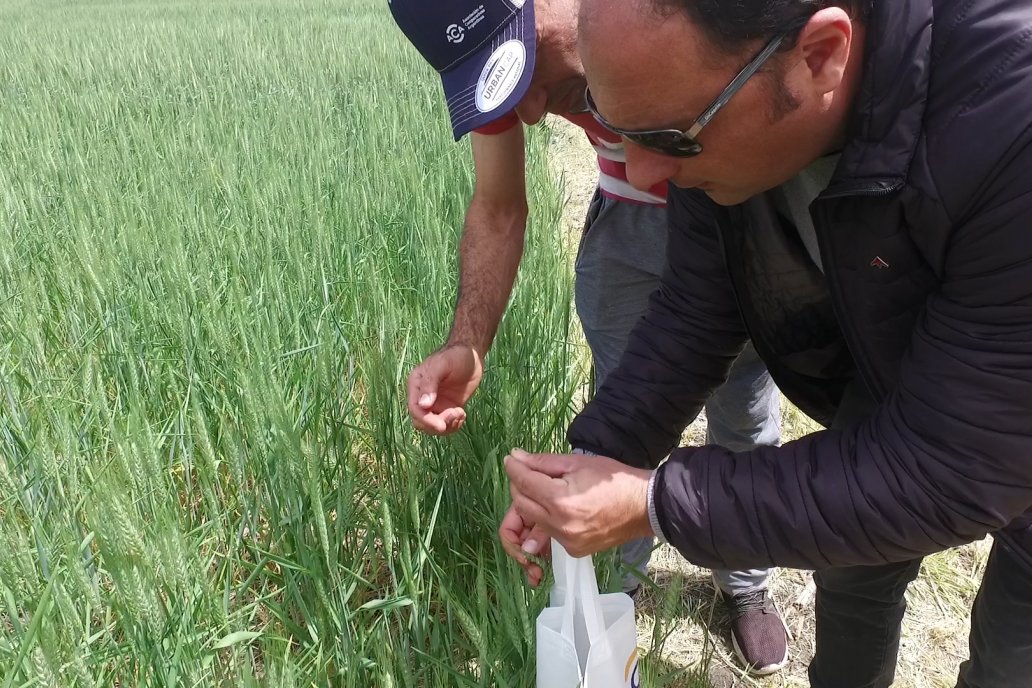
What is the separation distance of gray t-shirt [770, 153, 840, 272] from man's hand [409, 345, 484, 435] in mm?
564

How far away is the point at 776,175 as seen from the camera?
807 mm

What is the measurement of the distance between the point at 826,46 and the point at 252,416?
89 centimetres

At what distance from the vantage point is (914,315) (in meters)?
0.82

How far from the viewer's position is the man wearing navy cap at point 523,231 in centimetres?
112

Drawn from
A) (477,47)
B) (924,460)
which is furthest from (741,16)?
(477,47)

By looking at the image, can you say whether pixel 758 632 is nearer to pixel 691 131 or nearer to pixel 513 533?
pixel 513 533

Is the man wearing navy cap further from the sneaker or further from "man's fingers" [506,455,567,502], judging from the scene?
"man's fingers" [506,455,567,502]

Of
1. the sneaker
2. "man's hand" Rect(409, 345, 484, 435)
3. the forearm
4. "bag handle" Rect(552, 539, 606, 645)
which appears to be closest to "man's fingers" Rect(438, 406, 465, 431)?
"man's hand" Rect(409, 345, 484, 435)

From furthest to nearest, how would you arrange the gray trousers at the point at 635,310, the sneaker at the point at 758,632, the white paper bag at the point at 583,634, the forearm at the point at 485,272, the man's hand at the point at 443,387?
the sneaker at the point at 758,632 → the gray trousers at the point at 635,310 → the forearm at the point at 485,272 → the man's hand at the point at 443,387 → the white paper bag at the point at 583,634

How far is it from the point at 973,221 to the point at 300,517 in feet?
2.99

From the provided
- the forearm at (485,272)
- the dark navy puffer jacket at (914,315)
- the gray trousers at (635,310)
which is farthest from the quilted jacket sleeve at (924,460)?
the gray trousers at (635,310)

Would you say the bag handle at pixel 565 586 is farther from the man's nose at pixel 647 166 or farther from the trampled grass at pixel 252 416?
the man's nose at pixel 647 166

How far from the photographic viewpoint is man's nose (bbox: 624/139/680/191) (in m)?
0.82

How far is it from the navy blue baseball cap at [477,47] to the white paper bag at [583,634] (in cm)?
64
